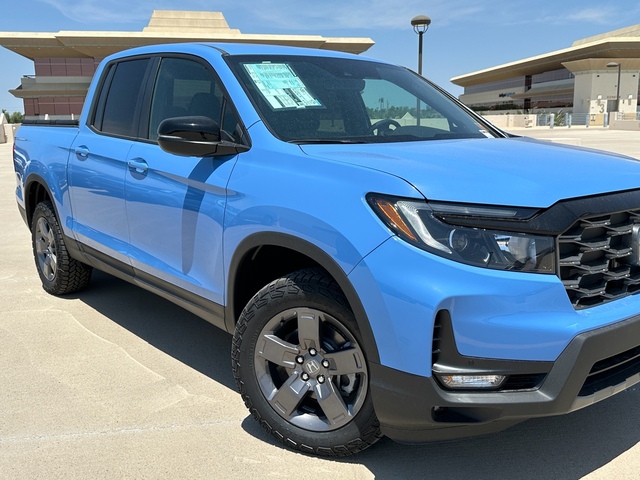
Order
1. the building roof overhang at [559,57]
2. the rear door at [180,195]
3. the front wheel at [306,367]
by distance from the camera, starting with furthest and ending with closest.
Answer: the building roof overhang at [559,57], the rear door at [180,195], the front wheel at [306,367]

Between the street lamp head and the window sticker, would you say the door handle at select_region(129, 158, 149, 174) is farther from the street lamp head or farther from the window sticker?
the street lamp head

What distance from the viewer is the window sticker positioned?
3.16 m

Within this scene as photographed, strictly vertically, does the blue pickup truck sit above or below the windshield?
below

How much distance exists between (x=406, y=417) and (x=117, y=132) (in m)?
2.76

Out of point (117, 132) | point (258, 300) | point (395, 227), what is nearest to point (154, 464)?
point (258, 300)

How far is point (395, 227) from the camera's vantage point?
222 centimetres

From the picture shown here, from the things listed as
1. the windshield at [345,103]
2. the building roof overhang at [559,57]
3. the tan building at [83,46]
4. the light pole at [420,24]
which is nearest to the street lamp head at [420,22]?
the light pole at [420,24]

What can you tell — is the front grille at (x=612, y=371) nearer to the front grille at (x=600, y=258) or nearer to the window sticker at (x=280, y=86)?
the front grille at (x=600, y=258)

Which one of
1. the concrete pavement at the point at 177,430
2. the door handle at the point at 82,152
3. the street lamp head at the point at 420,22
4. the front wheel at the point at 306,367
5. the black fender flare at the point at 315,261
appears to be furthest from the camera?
the street lamp head at the point at 420,22

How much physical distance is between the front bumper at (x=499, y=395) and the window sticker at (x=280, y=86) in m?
1.48

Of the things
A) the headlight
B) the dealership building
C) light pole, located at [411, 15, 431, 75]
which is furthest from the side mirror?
the dealership building

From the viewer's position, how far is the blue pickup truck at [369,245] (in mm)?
2164

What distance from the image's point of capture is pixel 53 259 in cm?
504

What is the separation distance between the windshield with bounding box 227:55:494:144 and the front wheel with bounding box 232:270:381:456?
0.77m
